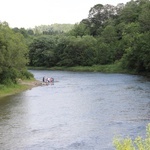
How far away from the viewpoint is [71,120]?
3403 centimetres

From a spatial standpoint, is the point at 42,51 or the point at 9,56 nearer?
the point at 9,56

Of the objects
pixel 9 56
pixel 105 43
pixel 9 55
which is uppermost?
pixel 105 43

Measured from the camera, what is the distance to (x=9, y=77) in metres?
61.6

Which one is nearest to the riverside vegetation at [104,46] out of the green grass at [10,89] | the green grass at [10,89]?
the green grass at [10,89]

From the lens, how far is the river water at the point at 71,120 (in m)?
25.9

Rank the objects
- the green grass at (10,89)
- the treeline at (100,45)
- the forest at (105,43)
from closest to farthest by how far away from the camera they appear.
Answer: the green grass at (10,89)
the forest at (105,43)
the treeline at (100,45)

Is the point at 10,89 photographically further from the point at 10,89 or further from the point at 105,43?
the point at 105,43

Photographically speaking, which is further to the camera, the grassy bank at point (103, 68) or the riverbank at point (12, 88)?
the grassy bank at point (103, 68)

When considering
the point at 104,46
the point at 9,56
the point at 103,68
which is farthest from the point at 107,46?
the point at 9,56

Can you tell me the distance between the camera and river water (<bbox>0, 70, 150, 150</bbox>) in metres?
25.9

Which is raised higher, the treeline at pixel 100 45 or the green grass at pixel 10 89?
the treeline at pixel 100 45

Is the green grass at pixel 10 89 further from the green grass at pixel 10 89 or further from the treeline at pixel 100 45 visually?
the treeline at pixel 100 45

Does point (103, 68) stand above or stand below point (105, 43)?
below

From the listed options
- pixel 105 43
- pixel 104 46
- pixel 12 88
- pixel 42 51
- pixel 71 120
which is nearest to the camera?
pixel 71 120
